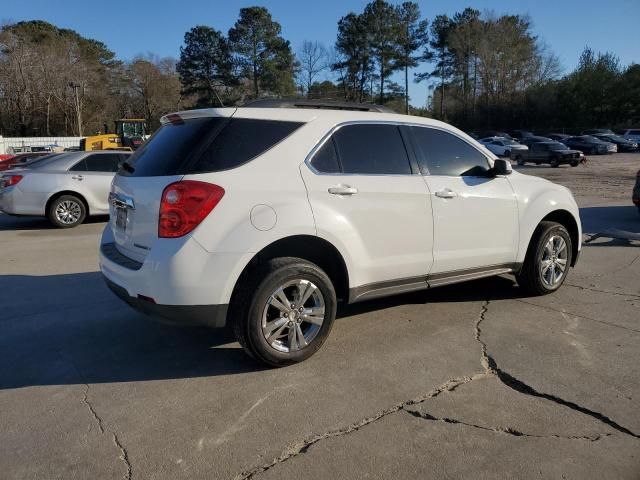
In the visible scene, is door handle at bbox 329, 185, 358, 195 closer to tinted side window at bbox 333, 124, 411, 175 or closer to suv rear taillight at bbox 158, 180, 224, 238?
tinted side window at bbox 333, 124, 411, 175

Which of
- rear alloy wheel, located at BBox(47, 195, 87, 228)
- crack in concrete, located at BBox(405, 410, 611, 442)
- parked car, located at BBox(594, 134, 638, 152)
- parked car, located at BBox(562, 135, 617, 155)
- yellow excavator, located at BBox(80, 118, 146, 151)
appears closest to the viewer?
crack in concrete, located at BBox(405, 410, 611, 442)

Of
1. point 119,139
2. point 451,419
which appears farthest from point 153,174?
point 119,139

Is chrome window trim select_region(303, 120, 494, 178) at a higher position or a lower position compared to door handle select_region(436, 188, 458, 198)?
higher

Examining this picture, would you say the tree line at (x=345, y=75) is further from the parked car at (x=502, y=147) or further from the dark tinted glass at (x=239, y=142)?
the dark tinted glass at (x=239, y=142)

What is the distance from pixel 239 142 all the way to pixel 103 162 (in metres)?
8.23

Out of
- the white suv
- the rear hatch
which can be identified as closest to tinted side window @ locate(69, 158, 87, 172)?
the white suv

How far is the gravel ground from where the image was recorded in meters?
2.72

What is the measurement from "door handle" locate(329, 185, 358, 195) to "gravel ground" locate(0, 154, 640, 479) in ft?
4.00

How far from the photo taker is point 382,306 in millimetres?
5172

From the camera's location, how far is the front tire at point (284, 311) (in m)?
3.54

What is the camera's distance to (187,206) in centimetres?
Answer: 337

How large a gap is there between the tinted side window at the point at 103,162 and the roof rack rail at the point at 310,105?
25.2 ft

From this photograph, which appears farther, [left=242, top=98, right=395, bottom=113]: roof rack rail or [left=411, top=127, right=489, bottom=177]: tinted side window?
[left=411, top=127, right=489, bottom=177]: tinted side window

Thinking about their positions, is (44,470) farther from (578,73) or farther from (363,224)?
(578,73)
